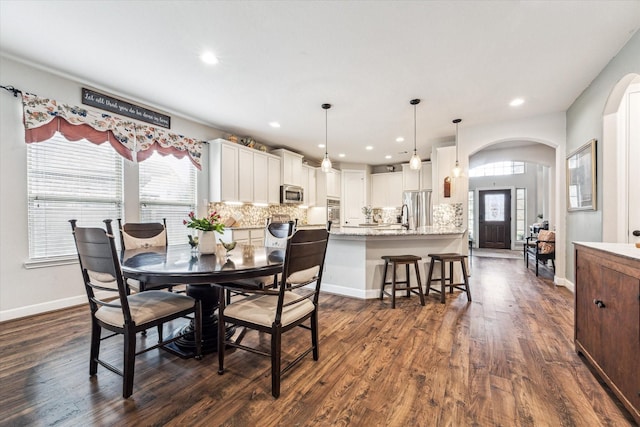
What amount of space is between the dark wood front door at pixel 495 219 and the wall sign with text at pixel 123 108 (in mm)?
9353

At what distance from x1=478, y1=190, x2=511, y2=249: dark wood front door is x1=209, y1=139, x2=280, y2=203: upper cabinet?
7.19m

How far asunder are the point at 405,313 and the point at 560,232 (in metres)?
2.97

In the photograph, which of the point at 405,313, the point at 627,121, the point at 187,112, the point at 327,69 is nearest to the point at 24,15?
the point at 187,112

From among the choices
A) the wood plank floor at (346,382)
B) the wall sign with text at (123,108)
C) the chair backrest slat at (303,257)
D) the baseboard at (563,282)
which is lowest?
the wood plank floor at (346,382)

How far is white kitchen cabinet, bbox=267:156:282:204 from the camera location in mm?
5664

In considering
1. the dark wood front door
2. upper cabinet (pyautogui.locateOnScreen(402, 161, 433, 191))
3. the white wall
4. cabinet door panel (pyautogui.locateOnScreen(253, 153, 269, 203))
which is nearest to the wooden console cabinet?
cabinet door panel (pyautogui.locateOnScreen(253, 153, 269, 203))

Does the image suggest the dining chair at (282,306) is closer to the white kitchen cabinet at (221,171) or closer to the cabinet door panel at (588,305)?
the cabinet door panel at (588,305)

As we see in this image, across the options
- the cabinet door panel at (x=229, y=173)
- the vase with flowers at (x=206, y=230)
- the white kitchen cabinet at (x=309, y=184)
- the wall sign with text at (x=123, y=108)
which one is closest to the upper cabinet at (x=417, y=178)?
the white kitchen cabinet at (x=309, y=184)

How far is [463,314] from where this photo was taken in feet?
9.93

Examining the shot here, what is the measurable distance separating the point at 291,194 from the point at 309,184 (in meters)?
0.92

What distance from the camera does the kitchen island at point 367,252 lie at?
3588mm

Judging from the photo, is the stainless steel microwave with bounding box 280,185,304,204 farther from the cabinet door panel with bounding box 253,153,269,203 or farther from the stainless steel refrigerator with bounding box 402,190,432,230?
the stainless steel refrigerator with bounding box 402,190,432,230

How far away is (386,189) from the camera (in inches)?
307

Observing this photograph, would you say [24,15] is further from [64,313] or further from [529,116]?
[529,116]
